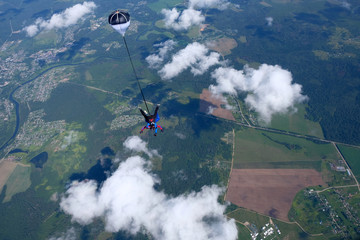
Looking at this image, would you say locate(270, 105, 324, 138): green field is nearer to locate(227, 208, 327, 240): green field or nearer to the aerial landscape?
the aerial landscape

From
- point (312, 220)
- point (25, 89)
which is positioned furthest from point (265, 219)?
point (25, 89)

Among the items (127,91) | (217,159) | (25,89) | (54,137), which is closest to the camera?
(217,159)

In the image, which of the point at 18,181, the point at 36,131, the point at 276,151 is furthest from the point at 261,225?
the point at 36,131

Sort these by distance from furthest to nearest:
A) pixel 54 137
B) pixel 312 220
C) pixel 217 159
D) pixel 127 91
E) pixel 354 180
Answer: pixel 127 91, pixel 54 137, pixel 217 159, pixel 354 180, pixel 312 220

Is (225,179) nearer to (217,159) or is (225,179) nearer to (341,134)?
(217,159)

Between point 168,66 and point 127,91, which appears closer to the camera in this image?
point 127,91

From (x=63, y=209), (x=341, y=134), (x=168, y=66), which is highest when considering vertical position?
(x=168, y=66)

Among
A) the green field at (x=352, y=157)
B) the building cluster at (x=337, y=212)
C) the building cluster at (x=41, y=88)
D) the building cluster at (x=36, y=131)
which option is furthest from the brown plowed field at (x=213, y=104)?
the building cluster at (x=41, y=88)
